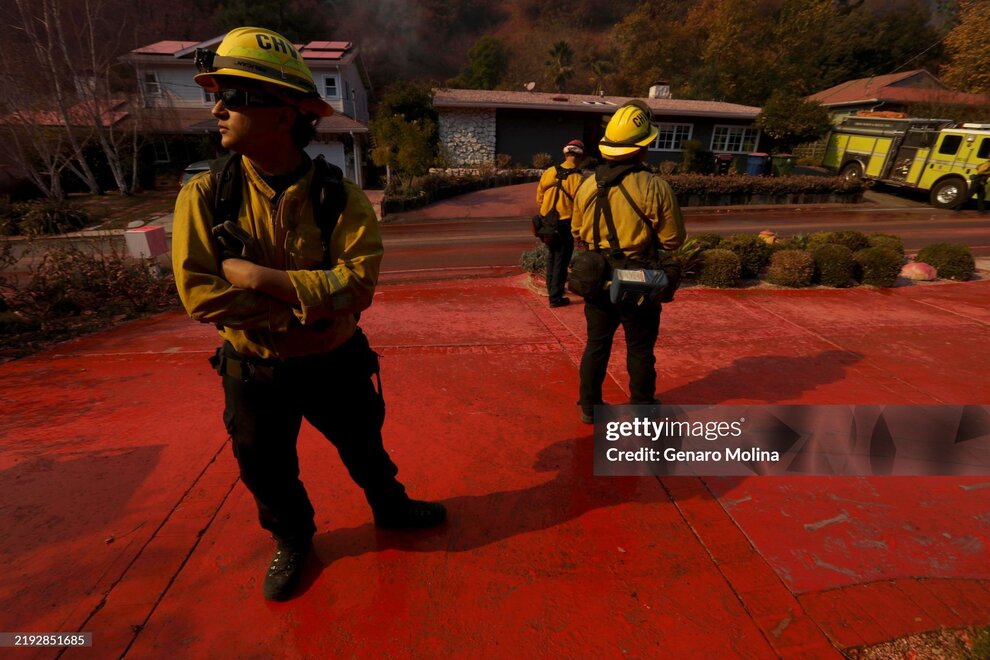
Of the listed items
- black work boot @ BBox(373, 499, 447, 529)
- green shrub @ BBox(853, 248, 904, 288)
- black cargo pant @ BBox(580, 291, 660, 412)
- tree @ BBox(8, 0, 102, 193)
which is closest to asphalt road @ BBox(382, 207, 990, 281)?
green shrub @ BBox(853, 248, 904, 288)

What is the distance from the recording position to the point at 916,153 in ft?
52.9

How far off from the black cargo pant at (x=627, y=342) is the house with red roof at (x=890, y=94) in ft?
98.2

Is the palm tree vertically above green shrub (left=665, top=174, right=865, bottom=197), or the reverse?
the palm tree

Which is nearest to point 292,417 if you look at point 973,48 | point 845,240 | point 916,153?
point 845,240

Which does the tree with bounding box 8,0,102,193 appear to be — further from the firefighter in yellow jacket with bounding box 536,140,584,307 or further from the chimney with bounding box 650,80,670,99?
the chimney with bounding box 650,80,670,99

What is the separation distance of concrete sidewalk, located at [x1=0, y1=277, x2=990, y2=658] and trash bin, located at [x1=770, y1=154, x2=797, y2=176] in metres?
19.5

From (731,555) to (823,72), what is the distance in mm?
46327

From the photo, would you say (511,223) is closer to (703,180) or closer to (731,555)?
(703,180)

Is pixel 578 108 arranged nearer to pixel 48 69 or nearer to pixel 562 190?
pixel 562 190

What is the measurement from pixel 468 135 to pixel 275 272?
22519 millimetres

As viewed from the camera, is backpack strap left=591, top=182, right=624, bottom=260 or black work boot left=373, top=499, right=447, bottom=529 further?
backpack strap left=591, top=182, right=624, bottom=260

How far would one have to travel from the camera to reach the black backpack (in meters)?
1.58

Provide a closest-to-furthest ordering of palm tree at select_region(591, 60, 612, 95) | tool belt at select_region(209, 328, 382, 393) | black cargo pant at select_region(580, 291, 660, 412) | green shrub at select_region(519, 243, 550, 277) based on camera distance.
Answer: tool belt at select_region(209, 328, 382, 393) → black cargo pant at select_region(580, 291, 660, 412) → green shrub at select_region(519, 243, 550, 277) → palm tree at select_region(591, 60, 612, 95)

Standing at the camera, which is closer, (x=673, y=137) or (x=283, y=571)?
(x=283, y=571)
